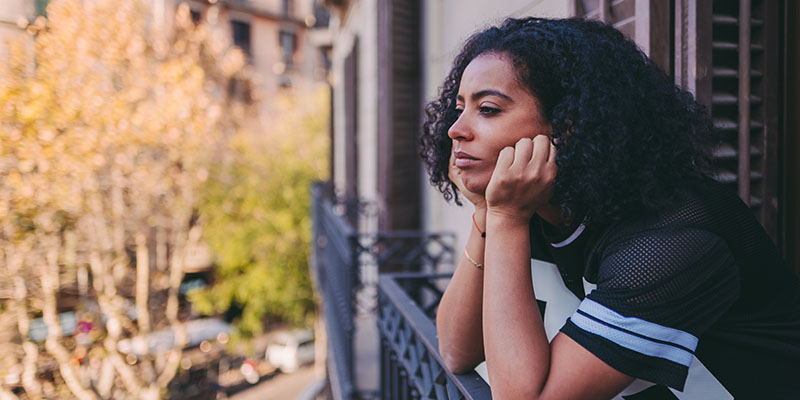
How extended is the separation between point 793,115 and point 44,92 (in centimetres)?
976

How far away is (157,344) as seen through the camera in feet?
41.2

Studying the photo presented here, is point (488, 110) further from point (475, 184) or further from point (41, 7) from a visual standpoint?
point (41, 7)

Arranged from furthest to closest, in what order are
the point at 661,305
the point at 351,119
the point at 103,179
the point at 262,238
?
the point at 262,238, the point at 103,179, the point at 351,119, the point at 661,305

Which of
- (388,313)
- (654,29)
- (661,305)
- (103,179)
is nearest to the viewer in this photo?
(661,305)

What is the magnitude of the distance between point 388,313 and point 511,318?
52.6 inches

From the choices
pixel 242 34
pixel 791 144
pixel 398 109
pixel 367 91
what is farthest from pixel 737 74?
pixel 242 34

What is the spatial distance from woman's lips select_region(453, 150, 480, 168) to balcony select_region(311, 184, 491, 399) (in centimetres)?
56

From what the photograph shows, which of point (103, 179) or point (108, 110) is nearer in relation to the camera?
point (108, 110)

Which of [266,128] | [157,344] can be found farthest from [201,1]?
[157,344]

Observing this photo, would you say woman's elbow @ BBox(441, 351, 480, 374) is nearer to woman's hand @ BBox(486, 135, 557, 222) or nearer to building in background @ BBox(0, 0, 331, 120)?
woman's hand @ BBox(486, 135, 557, 222)

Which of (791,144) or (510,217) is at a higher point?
(791,144)

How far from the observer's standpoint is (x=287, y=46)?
29.7m

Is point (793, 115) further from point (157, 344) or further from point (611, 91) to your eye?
point (157, 344)

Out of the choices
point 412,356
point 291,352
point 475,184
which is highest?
point 475,184
